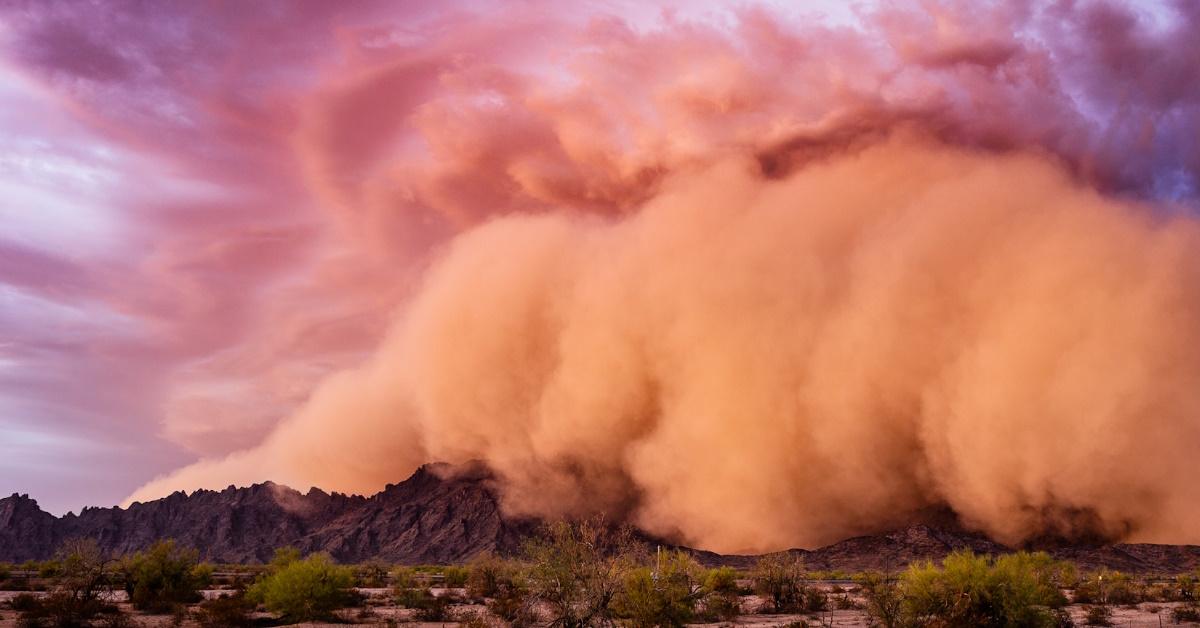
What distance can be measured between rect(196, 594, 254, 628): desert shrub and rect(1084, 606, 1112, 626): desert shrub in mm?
35872

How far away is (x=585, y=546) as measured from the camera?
31.4 m

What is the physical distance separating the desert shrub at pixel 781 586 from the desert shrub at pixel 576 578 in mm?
19832

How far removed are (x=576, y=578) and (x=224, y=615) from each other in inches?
624

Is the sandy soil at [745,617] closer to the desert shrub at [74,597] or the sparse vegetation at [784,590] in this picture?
the desert shrub at [74,597]

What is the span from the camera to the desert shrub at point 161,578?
1724 inches

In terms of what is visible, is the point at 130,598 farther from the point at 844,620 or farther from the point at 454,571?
the point at 844,620

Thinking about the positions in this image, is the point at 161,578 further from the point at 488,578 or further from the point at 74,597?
the point at 488,578

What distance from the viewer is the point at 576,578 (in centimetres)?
3077

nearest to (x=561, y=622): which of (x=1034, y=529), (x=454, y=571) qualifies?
(x=454, y=571)

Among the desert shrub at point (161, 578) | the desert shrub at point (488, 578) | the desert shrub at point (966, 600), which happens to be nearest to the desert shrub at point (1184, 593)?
the desert shrub at point (966, 600)

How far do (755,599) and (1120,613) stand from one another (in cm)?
1913

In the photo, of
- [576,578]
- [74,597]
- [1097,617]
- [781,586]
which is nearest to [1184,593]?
[1097,617]

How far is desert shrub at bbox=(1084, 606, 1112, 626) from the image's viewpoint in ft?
130

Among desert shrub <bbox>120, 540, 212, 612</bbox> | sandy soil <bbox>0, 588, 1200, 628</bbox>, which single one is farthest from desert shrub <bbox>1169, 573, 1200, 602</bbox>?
desert shrub <bbox>120, 540, 212, 612</bbox>
